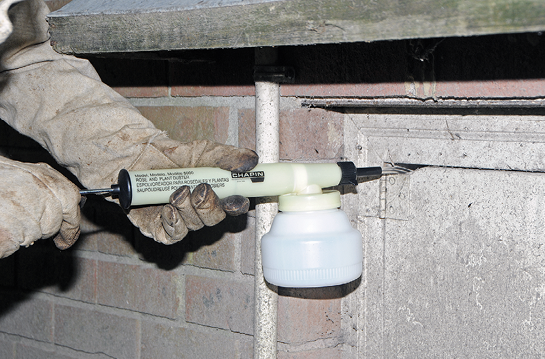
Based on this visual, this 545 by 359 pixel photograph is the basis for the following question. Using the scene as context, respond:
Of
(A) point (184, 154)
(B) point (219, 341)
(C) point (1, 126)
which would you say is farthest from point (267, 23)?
(C) point (1, 126)

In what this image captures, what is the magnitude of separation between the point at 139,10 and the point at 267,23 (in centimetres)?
23

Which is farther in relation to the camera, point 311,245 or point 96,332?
point 96,332

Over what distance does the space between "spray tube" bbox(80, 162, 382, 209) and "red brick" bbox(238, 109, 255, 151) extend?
0.75 feet

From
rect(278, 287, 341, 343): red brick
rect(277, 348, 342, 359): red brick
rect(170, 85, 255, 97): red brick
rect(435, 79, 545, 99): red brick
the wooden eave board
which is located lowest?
rect(277, 348, 342, 359): red brick

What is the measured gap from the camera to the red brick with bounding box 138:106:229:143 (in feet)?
3.92

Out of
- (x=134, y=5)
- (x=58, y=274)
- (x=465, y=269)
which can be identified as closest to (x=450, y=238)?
(x=465, y=269)

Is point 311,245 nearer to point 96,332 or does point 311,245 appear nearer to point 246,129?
point 246,129

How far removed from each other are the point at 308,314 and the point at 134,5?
687 mm

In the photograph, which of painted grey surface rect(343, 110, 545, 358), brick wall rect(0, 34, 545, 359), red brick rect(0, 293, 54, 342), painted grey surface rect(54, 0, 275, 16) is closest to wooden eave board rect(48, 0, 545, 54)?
painted grey surface rect(54, 0, 275, 16)

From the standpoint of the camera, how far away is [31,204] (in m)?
0.90

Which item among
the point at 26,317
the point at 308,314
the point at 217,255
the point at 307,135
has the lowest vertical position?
the point at 26,317

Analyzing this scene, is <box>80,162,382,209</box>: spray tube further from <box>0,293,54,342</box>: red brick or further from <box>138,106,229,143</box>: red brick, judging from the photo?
<box>0,293,54,342</box>: red brick

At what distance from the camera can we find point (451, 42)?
902mm

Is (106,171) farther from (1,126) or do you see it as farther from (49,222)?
(1,126)
